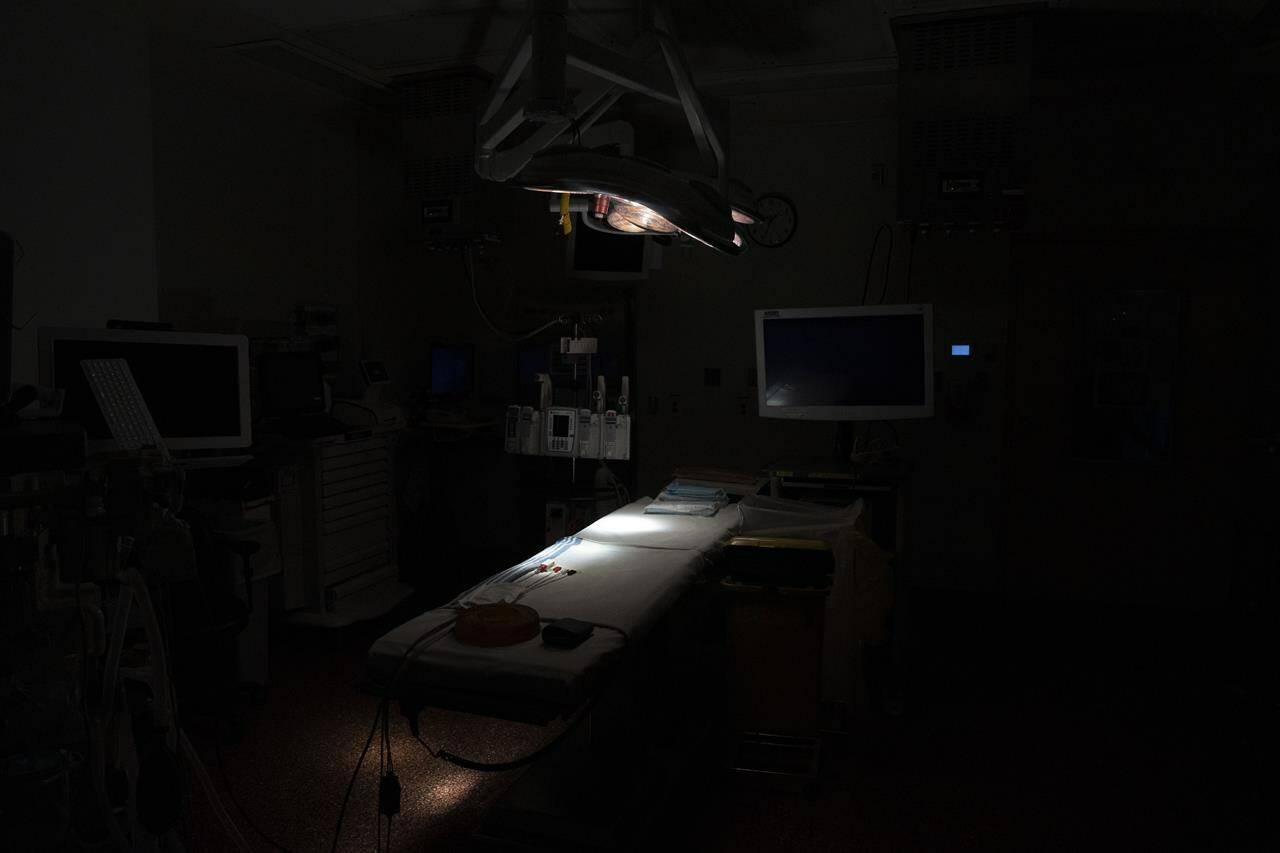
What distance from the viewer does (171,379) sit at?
3205 mm

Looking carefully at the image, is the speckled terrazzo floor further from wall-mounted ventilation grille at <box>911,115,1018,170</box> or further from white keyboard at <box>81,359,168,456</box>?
wall-mounted ventilation grille at <box>911,115,1018,170</box>

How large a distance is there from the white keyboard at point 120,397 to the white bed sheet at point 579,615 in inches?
43.4

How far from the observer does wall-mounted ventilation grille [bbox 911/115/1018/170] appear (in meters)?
3.71

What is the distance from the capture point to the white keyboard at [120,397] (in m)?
2.68

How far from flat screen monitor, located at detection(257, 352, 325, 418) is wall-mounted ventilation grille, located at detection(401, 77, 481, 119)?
4.70 feet

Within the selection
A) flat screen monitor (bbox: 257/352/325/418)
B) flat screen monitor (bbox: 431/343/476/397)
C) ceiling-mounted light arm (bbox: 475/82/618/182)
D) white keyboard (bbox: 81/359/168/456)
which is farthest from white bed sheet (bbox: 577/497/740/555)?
flat screen monitor (bbox: 431/343/476/397)

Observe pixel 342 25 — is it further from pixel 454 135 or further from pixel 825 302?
pixel 825 302

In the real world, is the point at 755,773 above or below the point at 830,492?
below

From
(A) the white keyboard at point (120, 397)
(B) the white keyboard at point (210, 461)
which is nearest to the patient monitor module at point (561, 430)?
(B) the white keyboard at point (210, 461)

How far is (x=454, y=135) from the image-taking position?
15.3 feet

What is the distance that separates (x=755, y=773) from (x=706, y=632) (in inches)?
25.4

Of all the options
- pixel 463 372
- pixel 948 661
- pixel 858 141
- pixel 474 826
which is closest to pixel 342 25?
pixel 463 372

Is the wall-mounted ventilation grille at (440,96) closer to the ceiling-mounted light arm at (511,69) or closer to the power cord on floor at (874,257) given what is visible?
the power cord on floor at (874,257)

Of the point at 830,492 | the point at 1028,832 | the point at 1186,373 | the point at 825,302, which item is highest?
the point at 825,302
